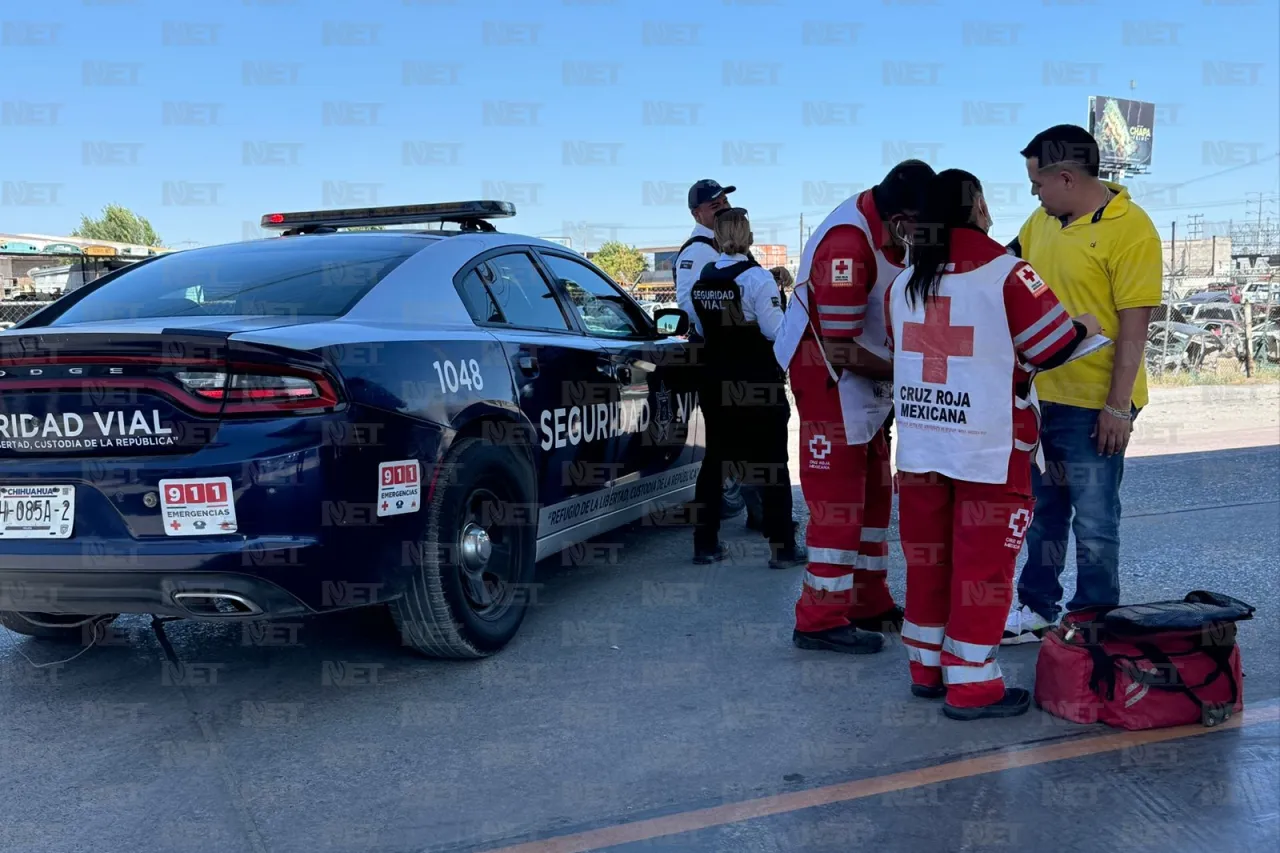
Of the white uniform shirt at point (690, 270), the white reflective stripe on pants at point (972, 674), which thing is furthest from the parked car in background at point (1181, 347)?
the white reflective stripe on pants at point (972, 674)

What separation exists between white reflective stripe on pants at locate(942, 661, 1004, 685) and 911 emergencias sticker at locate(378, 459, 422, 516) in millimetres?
1800

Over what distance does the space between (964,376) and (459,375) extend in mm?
1679

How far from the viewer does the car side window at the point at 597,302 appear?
15.9 feet

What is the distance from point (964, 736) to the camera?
3.18 m

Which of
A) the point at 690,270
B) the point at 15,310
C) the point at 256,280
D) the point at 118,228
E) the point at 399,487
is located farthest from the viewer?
the point at 118,228

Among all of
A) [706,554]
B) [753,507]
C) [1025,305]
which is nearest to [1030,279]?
[1025,305]

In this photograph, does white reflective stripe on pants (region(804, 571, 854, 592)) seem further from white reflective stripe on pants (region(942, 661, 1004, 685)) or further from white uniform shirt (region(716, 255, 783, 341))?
white uniform shirt (region(716, 255, 783, 341))

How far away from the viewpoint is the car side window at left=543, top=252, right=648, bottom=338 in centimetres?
486

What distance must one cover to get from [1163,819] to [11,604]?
3312 mm

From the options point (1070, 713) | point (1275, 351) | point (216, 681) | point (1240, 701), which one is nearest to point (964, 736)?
point (1070, 713)

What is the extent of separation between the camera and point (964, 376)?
10.4ft

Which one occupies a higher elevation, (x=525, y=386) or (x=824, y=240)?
(x=824, y=240)

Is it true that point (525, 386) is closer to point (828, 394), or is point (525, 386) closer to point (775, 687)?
point (828, 394)

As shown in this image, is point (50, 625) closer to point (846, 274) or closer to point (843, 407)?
point (843, 407)
